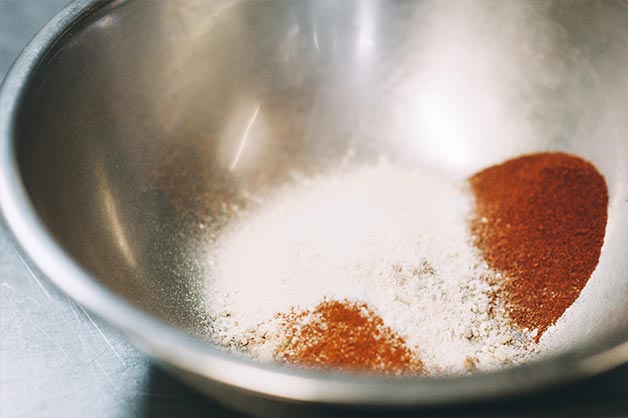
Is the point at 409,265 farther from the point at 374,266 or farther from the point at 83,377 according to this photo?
the point at 83,377

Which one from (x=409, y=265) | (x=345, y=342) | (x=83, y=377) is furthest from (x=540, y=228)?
(x=83, y=377)

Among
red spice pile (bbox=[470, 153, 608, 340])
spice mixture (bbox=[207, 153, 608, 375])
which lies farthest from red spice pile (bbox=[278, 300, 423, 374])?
red spice pile (bbox=[470, 153, 608, 340])

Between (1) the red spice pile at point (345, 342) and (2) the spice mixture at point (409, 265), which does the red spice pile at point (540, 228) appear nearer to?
(2) the spice mixture at point (409, 265)

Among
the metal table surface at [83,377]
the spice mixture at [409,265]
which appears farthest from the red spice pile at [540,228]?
the metal table surface at [83,377]

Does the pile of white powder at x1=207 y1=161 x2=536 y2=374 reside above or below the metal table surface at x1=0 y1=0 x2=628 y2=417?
above

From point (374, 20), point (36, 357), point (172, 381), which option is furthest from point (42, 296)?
point (374, 20)

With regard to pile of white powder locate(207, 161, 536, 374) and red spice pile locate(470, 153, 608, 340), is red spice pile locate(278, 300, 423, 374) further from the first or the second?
red spice pile locate(470, 153, 608, 340)

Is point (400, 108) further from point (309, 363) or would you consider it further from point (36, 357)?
point (36, 357)
